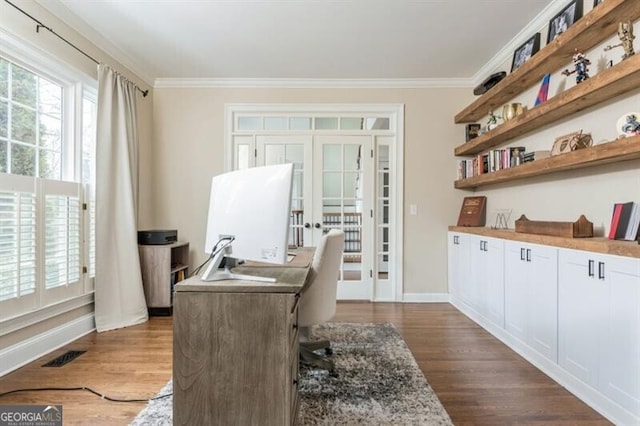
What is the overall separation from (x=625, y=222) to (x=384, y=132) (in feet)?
8.30

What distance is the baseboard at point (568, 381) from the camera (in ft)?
5.39

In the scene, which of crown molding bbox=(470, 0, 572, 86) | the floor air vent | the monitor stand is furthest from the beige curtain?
crown molding bbox=(470, 0, 572, 86)

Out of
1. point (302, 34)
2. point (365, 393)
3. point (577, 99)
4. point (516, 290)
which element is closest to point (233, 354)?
point (365, 393)

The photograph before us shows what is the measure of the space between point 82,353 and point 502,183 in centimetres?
389

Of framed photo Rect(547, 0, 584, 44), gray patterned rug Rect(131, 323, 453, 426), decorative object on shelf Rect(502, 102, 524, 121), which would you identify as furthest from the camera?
decorative object on shelf Rect(502, 102, 524, 121)

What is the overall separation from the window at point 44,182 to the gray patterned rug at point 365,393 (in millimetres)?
1308

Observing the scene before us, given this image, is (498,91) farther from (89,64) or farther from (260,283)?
(89,64)

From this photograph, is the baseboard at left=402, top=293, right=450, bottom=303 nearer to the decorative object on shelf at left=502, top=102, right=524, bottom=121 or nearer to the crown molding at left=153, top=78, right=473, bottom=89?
the decorative object on shelf at left=502, top=102, right=524, bottom=121

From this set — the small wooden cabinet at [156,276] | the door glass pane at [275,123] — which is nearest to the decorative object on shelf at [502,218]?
the door glass pane at [275,123]

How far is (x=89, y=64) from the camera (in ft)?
9.45

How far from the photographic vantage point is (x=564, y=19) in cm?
231

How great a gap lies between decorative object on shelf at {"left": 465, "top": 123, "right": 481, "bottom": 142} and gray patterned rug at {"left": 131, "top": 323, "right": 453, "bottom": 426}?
2.46 m

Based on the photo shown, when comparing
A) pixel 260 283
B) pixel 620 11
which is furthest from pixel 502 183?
pixel 260 283

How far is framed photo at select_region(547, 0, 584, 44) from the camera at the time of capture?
2.21 meters
